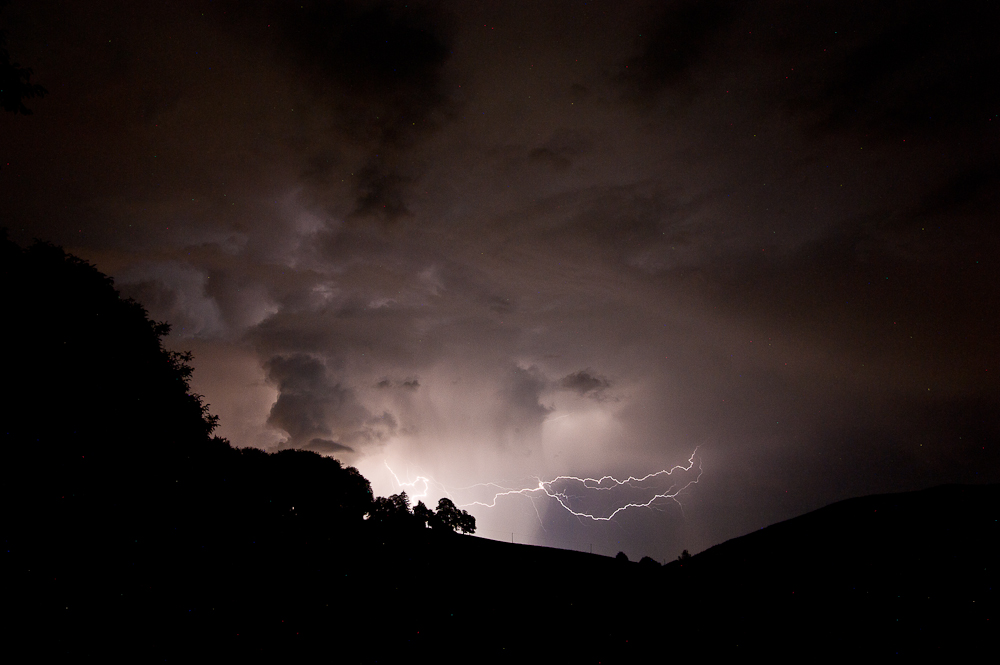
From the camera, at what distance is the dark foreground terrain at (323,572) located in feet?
17.4

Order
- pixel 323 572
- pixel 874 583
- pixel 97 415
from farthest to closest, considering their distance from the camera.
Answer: pixel 97 415, pixel 323 572, pixel 874 583

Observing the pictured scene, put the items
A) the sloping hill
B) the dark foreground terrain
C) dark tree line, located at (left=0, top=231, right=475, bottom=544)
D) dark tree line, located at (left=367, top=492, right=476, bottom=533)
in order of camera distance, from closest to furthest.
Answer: the sloping hill → the dark foreground terrain → dark tree line, located at (left=0, top=231, right=475, bottom=544) → dark tree line, located at (left=367, top=492, right=476, bottom=533)

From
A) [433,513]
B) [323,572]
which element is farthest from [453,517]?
[323,572]

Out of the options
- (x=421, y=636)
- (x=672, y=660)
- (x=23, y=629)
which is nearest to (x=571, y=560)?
(x=421, y=636)

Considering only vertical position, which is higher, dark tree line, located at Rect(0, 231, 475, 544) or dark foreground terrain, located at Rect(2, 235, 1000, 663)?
dark tree line, located at Rect(0, 231, 475, 544)

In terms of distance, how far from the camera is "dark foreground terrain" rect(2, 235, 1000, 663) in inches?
208

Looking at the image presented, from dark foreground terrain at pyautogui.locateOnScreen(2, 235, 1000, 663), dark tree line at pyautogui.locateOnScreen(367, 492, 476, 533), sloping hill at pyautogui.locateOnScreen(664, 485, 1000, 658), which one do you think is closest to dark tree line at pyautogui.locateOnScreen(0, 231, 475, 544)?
dark foreground terrain at pyautogui.locateOnScreen(2, 235, 1000, 663)

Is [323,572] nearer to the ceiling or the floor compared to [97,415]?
nearer to the floor

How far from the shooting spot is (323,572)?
11.9m

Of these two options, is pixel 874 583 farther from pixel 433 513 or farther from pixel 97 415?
pixel 433 513

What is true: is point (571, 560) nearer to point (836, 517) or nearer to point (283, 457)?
point (836, 517)

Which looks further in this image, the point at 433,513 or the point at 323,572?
the point at 433,513

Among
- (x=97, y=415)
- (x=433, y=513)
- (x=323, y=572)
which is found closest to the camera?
(x=323, y=572)

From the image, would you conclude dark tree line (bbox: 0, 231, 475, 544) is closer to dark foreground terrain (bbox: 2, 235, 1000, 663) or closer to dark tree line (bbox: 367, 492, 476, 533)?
dark foreground terrain (bbox: 2, 235, 1000, 663)
